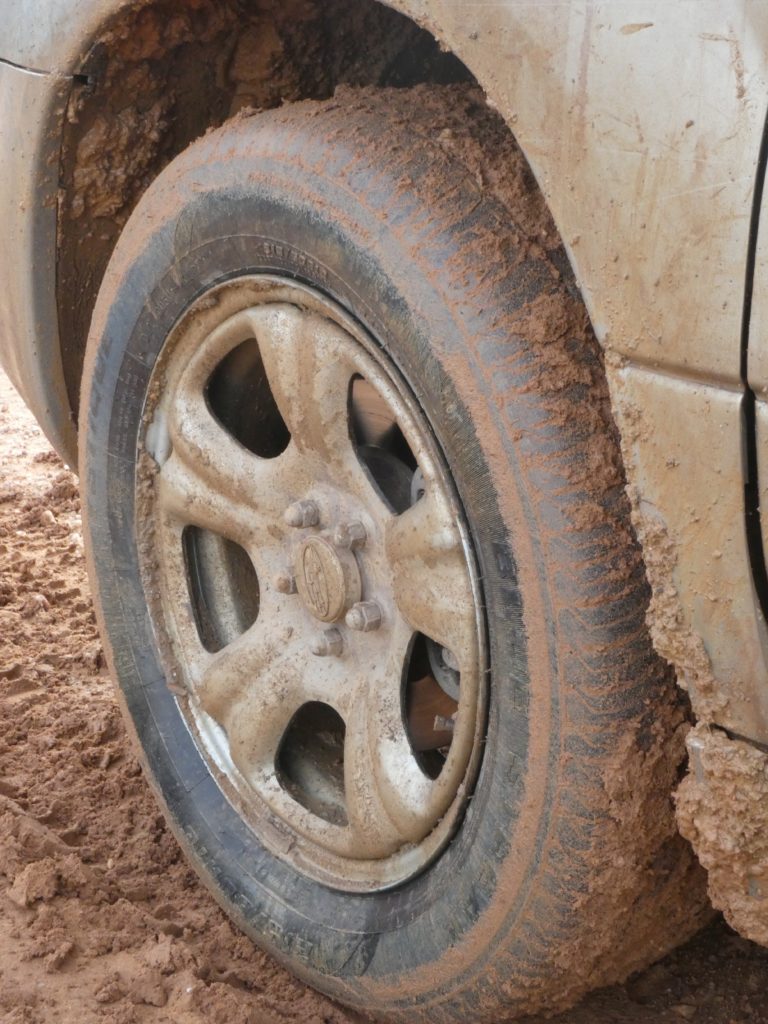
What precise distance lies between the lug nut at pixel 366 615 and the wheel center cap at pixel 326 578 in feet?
0.09

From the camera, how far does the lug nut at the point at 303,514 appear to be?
1.89 m

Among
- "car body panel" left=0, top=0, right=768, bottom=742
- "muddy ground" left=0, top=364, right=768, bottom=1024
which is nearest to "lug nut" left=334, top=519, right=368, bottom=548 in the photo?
"car body panel" left=0, top=0, right=768, bottom=742

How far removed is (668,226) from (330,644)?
0.98 metres

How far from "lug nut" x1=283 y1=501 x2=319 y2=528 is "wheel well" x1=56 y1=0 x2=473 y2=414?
0.65 metres

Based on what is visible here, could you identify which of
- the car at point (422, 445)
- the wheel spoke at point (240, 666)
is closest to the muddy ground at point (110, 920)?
the car at point (422, 445)

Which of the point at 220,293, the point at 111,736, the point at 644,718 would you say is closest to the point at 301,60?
the point at 220,293

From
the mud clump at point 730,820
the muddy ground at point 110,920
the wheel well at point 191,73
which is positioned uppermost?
the wheel well at point 191,73

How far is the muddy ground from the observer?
1.93m

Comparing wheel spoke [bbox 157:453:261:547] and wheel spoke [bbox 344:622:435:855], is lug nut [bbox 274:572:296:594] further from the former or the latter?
wheel spoke [bbox 344:622:435:855]

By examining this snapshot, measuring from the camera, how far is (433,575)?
1614 millimetres

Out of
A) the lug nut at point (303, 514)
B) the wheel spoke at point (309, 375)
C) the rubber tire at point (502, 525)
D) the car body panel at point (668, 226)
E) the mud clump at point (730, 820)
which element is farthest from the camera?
the lug nut at point (303, 514)

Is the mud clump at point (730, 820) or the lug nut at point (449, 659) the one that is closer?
the mud clump at point (730, 820)

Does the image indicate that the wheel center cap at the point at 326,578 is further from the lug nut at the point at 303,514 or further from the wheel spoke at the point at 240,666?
the wheel spoke at the point at 240,666

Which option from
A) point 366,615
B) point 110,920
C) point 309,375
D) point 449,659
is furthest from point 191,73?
point 110,920
